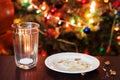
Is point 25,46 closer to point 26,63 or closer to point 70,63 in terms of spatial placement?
point 26,63

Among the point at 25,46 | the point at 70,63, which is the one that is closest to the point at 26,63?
the point at 25,46

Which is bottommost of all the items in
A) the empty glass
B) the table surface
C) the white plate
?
the table surface

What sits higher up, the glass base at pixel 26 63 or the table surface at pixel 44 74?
the glass base at pixel 26 63

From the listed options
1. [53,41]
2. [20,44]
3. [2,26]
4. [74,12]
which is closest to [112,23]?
[74,12]

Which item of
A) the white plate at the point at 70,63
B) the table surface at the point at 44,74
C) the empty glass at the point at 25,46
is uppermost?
the empty glass at the point at 25,46

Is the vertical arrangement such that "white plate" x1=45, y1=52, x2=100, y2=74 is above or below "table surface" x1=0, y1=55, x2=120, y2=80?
above

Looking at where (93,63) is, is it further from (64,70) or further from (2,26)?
(2,26)
